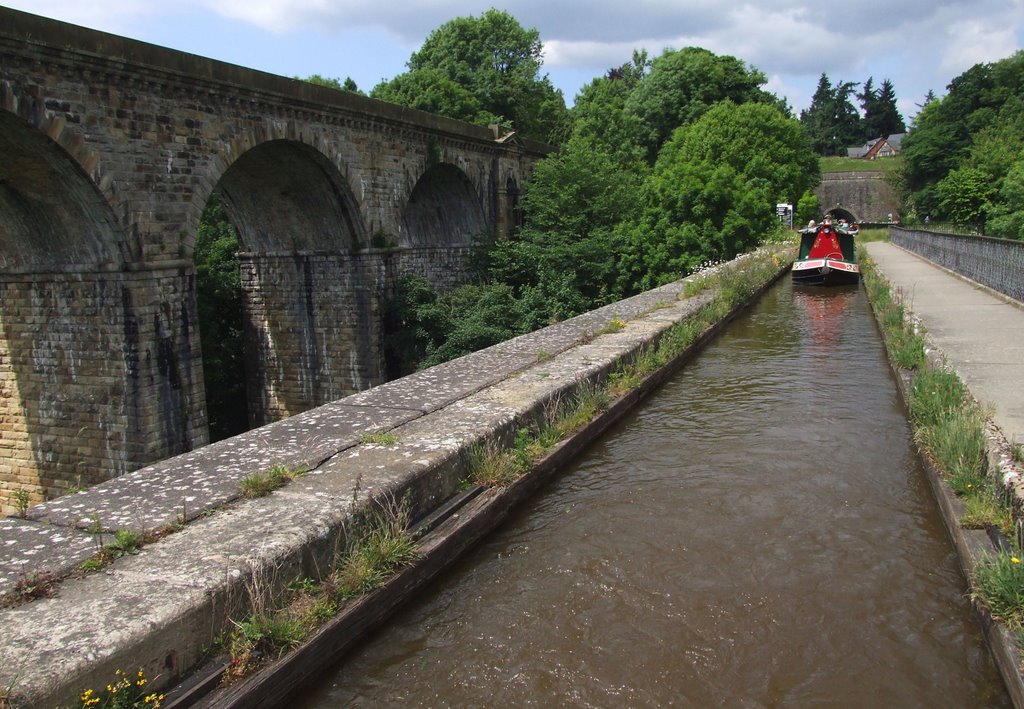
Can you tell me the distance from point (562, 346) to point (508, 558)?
4.58 metres

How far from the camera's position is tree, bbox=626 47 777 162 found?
42.2 metres

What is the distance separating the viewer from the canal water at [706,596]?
3076mm

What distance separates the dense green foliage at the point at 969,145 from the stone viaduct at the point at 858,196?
20.6 ft

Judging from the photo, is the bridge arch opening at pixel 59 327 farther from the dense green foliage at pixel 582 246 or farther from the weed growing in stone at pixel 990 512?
the weed growing in stone at pixel 990 512

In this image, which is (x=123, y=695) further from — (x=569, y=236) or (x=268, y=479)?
(x=569, y=236)

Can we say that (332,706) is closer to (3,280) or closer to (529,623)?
(529,623)

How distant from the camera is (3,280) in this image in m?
11.6

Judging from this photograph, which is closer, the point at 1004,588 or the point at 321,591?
the point at 1004,588

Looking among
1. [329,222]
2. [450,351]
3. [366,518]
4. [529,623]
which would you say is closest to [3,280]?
[329,222]

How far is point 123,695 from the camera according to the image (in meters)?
2.45

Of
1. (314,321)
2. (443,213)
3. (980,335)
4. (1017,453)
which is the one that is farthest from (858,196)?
(1017,453)

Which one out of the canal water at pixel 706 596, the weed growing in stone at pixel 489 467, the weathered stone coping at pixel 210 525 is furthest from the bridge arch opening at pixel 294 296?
the weed growing in stone at pixel 489 467

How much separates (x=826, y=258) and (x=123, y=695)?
20266mm

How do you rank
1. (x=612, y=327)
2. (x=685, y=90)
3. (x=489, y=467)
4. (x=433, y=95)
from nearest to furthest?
1. (x=489, y=467)
2. (x=612, y=327)
3. (x=433, y=95)
4. (x=685, y=90)
